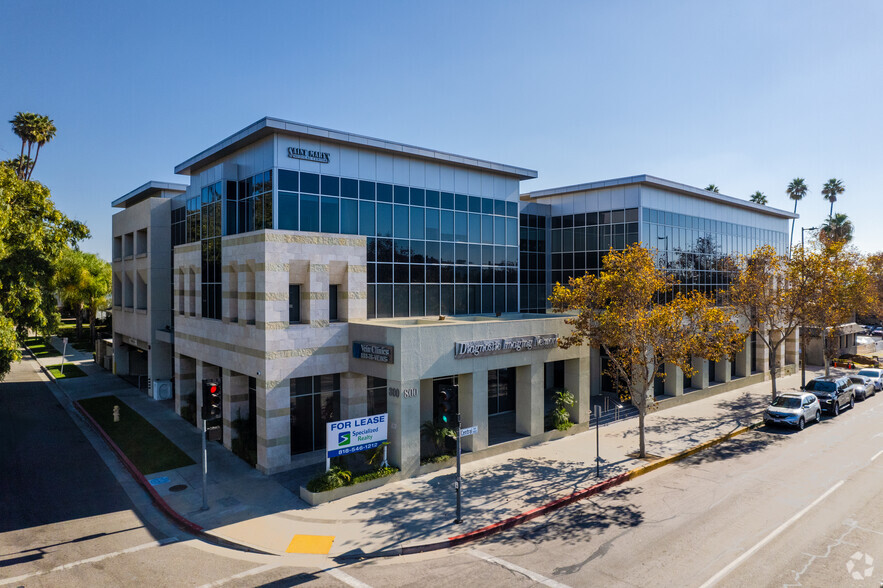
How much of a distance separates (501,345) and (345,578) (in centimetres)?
1222

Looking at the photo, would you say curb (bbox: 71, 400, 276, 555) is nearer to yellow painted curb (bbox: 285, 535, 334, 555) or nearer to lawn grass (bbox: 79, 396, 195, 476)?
lawn grass (bbox: 79, 396, 195, 476)

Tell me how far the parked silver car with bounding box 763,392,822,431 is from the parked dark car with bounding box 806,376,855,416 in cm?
203

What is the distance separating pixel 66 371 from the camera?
→ 4338 centimetres

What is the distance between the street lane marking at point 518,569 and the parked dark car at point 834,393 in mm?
27000

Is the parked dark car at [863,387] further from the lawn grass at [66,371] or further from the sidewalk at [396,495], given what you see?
the lawn grass at [66,371]

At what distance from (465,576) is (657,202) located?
29428mm

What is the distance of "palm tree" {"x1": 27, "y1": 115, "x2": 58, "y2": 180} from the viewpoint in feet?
171

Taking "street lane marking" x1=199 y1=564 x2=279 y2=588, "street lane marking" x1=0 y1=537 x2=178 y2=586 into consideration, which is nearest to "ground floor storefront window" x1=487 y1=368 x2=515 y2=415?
"street lane marking" x1=199 y1=564 x2=279 y2=588

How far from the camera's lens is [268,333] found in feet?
66.9

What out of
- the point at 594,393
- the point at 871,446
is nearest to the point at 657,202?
the point at 594,393

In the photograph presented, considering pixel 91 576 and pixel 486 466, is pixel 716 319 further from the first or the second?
pixel 91 576

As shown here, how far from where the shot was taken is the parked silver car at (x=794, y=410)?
27125 millimetres

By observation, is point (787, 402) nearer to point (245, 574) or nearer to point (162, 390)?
point (245, 574)

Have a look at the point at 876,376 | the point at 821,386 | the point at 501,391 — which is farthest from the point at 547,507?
the point at 876,376
